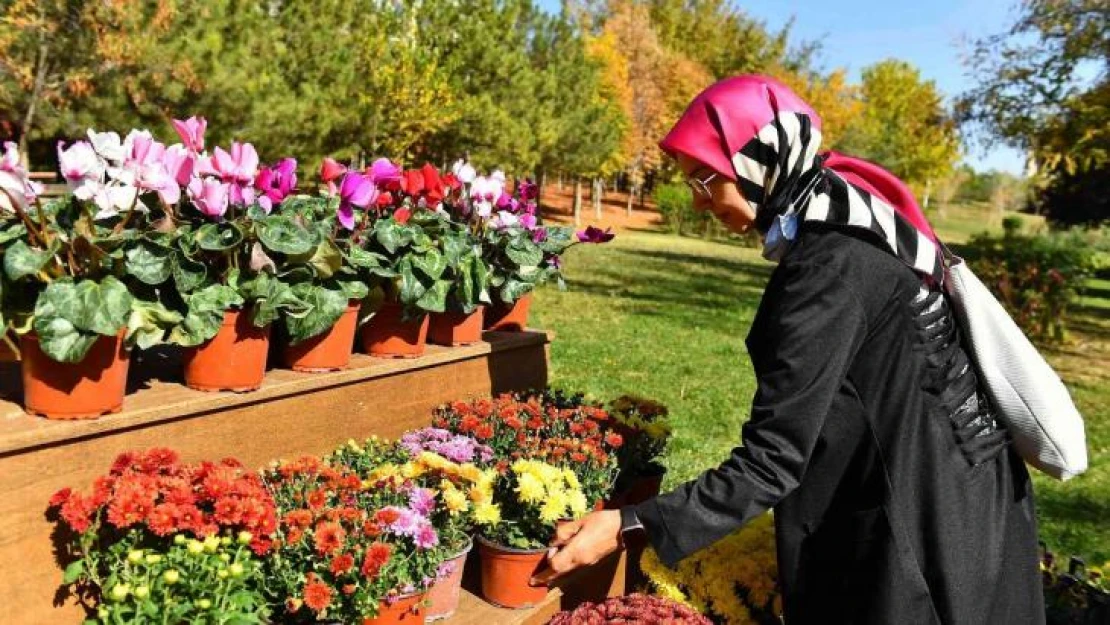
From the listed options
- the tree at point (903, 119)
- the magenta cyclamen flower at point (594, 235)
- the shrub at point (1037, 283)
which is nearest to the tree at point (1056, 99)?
the shrub at point (1037, 283)

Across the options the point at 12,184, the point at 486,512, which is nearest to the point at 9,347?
the point at 12,184

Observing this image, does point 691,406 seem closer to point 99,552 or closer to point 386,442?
point 386,442

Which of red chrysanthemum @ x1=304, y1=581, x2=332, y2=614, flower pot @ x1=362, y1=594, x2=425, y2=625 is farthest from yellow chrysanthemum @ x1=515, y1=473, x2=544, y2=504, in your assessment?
red chrysanthemum @ x1=304, y1=581, x2=332, y2=614

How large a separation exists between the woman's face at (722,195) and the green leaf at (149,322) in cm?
143

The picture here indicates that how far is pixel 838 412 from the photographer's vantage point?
1875 millimetres

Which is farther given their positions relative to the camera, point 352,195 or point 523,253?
point 523,253

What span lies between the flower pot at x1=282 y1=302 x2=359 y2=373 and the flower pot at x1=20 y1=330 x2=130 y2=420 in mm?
723

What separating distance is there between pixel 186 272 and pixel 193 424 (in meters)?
0.43

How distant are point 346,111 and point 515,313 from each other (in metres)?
18.2

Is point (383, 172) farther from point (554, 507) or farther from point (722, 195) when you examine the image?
point (722, 195)

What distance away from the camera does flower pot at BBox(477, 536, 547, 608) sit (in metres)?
2.66

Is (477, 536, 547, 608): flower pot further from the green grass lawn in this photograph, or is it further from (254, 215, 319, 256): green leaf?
the green grass lawn

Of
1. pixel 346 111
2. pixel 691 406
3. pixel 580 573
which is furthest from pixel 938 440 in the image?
pixel 346 111

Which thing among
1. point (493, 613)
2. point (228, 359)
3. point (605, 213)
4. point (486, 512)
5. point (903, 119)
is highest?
point (903, 119)
